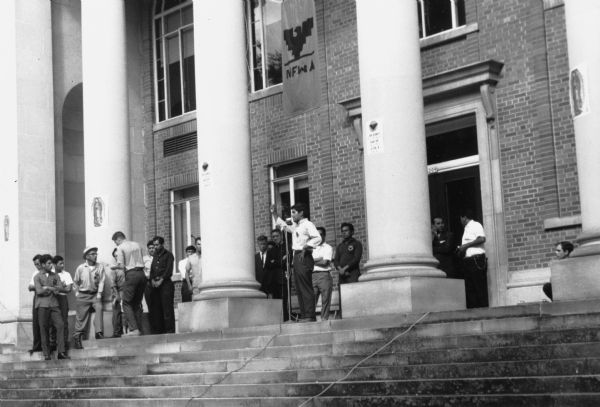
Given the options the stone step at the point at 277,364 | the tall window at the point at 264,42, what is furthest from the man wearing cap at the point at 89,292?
the tall window at the point at 264,42

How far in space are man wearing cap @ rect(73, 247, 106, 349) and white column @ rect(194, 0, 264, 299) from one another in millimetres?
2294

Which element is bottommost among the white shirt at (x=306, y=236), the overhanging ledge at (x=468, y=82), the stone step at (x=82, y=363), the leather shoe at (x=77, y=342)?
the stone step at (x=82, y=363)

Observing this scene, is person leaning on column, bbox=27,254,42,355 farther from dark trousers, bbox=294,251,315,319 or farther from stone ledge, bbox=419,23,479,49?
stone ledge, bbox=419,23,479,49

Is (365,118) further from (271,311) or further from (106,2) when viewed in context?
(106,2)

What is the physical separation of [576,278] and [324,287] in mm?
4362

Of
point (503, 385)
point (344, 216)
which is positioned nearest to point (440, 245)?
point (344, 216)

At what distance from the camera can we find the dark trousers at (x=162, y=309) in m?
17.3

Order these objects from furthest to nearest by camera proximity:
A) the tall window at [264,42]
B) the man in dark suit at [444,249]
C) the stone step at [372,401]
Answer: the tall window at [264,42] → the man in dark suit at [444,249] → the stone step at [372,401]

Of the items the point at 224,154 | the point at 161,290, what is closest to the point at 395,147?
the point at 224,154

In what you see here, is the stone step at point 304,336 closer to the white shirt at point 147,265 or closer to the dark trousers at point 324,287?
the dark trousers at point 324,287

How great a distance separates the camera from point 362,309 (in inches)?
554

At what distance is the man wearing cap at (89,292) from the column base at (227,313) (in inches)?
81.2

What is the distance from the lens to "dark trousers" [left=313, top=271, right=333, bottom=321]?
15.6m

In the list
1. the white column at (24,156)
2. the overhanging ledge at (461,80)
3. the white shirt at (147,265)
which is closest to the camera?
the overhanging ledge at (461,80)
